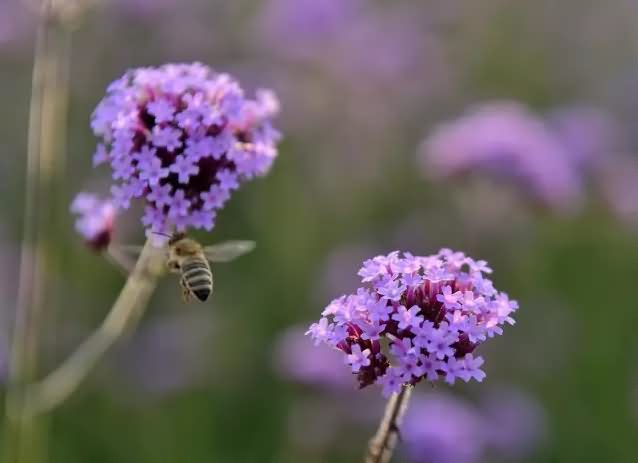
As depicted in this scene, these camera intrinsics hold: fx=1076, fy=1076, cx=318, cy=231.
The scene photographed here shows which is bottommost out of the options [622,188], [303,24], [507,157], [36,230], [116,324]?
[116,324]

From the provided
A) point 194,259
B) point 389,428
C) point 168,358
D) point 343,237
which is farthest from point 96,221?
point 343,237

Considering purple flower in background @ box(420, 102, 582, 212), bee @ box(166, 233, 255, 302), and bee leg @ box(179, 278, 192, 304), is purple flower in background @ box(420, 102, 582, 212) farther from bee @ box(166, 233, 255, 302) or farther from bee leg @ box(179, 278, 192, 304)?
bee leg @ box(179, 278, 192, 304)

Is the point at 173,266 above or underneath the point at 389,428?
above

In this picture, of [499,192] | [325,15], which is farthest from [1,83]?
[499,192]

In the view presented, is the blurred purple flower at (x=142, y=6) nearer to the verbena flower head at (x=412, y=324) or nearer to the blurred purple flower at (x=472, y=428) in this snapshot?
the blurred purple flower at (x=472, y=428)

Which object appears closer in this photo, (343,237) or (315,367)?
(315,367)

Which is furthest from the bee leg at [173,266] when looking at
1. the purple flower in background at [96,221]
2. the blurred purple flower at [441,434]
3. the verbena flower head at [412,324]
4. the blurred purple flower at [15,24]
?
the blurred purple flower at [15,24]

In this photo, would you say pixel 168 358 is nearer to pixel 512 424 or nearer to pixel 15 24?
pixel 512 424

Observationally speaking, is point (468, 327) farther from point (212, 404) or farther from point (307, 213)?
point (307, 213)
